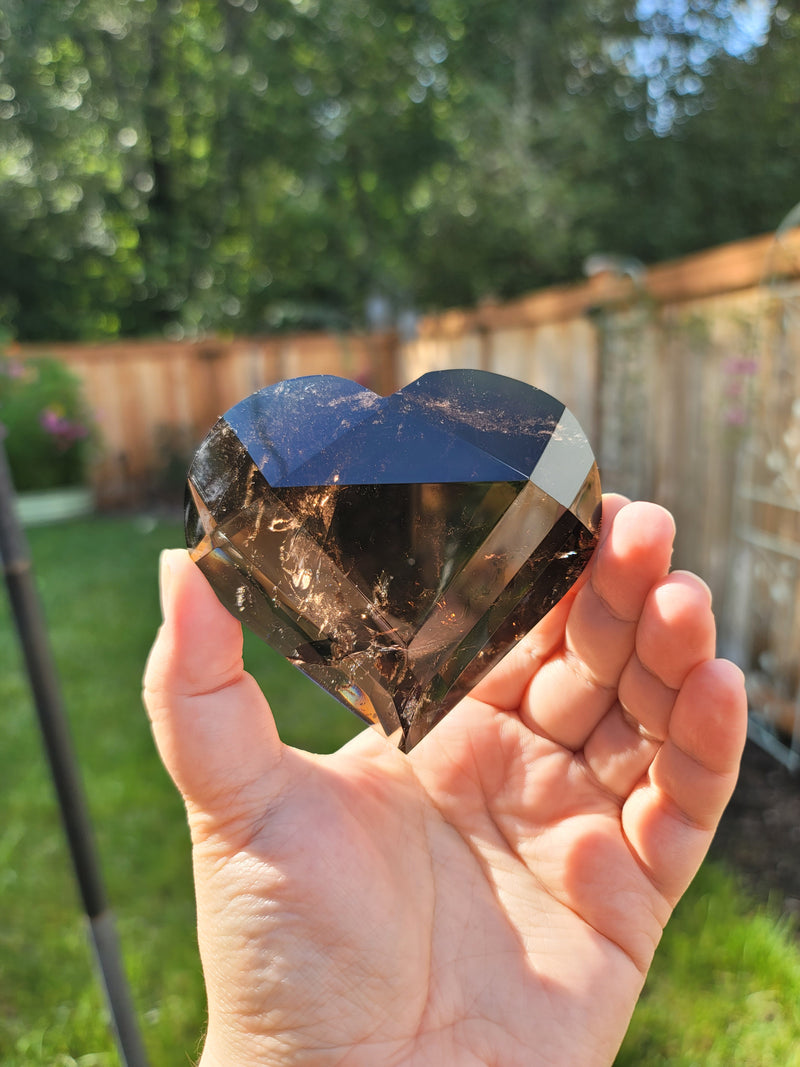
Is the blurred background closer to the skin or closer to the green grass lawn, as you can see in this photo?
the green grass lawn

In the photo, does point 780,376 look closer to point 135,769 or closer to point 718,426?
point 718,426

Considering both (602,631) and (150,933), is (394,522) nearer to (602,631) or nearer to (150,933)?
(602,631)

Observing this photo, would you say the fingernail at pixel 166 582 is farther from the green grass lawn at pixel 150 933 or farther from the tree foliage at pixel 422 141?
the tree foliage at pixel 422 141

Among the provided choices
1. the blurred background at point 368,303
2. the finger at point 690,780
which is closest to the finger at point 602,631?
the finger at point 690,780

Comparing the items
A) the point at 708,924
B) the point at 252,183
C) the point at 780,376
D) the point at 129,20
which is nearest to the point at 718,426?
the point at 780,376

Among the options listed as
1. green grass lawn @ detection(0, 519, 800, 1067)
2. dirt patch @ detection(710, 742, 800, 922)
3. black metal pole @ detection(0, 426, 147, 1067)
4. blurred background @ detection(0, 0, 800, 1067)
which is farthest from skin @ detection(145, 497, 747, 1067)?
dirt patch @ detection(710, 742, 800, 922)
